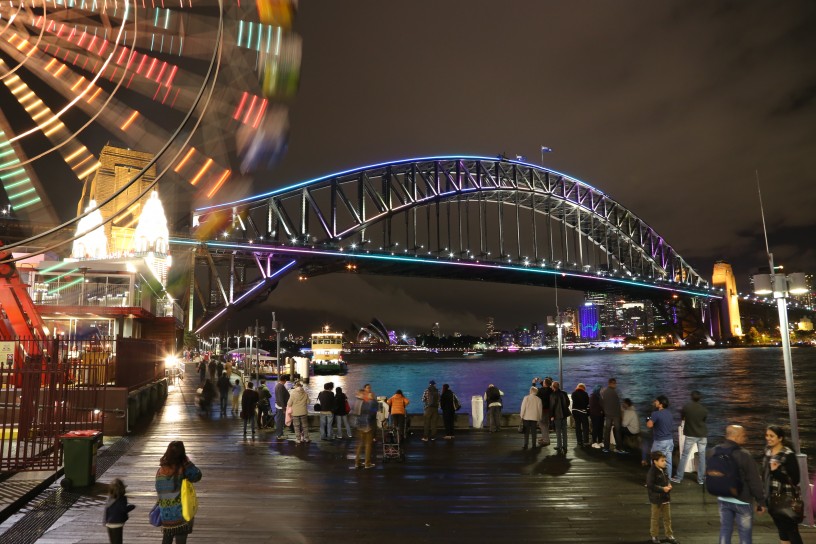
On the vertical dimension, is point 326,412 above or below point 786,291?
below

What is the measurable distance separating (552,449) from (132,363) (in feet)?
41.8

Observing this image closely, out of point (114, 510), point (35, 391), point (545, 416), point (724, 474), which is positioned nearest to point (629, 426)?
point (545, 416)

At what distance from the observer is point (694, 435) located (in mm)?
10344

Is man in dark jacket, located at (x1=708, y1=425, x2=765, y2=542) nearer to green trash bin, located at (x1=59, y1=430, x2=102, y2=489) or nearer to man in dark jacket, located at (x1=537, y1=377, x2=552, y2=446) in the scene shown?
man in dark jacket, located at (x1=537, y1=377, x2=552, y2=446)

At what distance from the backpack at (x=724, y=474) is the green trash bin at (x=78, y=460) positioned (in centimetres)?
915

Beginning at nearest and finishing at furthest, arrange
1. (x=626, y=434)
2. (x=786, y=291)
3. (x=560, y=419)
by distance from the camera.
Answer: (x=786, y=291)
(x=560, y=419)
(x=626, y=434)

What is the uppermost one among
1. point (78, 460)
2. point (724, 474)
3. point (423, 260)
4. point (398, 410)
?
point (423, 260)

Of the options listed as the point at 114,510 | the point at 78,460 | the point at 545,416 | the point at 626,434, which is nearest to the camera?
the point at 114,510

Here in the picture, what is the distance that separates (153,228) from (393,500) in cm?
4025

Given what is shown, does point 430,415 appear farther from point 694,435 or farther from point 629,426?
point 694,435

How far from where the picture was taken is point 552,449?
13.5 metres

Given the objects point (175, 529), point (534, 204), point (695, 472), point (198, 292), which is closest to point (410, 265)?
point (198, 292)

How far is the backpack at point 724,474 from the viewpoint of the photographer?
21.0ft

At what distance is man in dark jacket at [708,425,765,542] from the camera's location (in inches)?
249
